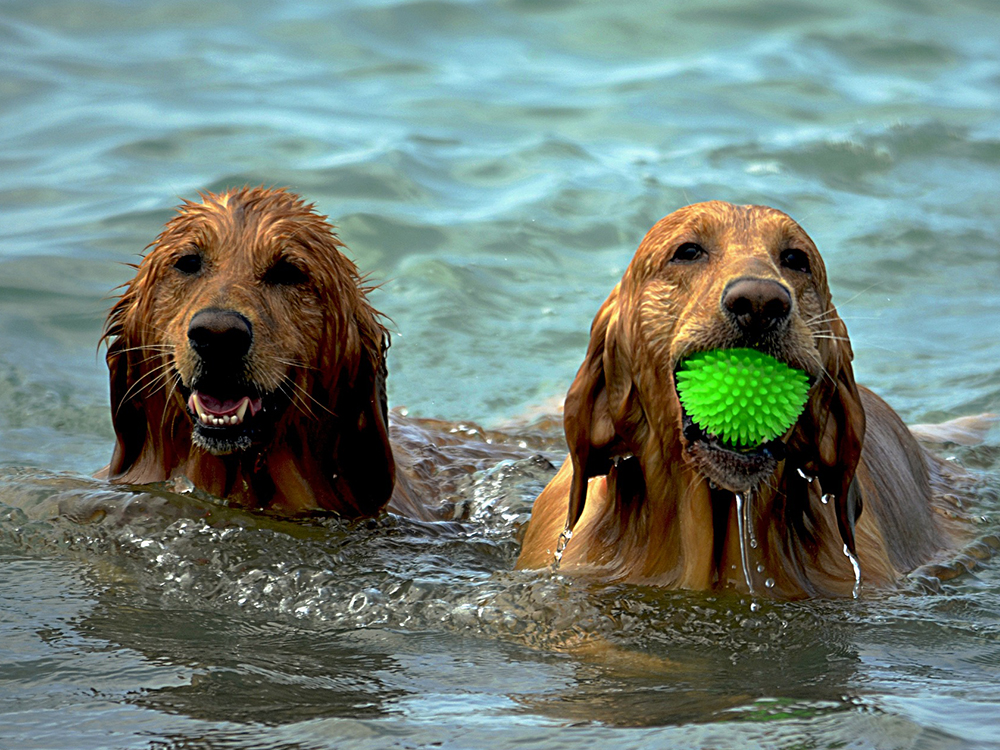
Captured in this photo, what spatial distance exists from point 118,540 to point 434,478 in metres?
1.71

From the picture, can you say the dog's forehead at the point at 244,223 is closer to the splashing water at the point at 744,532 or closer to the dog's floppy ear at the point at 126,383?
the dog's floppy ear at the point at 126,383

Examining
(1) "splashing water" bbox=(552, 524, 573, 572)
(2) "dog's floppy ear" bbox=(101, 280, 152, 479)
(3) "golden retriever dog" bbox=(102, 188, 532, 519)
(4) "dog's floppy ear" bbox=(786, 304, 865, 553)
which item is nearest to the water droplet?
(4) "dog's floppy ear" bbox=(786, 304, 865, 553)

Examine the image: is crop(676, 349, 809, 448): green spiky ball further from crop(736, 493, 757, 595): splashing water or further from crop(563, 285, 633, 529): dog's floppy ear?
crop(563, 285, 633, 529): dog's floppy ear

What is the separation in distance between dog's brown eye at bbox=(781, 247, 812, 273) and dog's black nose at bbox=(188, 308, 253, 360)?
194 centimetres

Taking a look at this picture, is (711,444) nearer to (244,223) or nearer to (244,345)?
(244,345)

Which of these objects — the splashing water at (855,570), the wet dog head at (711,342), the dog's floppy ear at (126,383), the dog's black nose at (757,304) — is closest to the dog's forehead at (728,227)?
the wet dog head at (711,342)

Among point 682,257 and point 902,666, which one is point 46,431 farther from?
point 902,666

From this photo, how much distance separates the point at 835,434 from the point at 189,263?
2.47 m

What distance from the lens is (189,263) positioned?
5648 mm

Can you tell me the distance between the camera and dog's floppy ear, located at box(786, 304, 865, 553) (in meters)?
4.87

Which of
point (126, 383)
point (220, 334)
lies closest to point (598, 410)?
point (220, 334)

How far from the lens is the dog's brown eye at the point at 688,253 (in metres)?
4.88

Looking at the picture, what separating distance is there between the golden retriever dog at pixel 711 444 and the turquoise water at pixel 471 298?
0.54 feet

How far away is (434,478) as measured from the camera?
6.93 m
